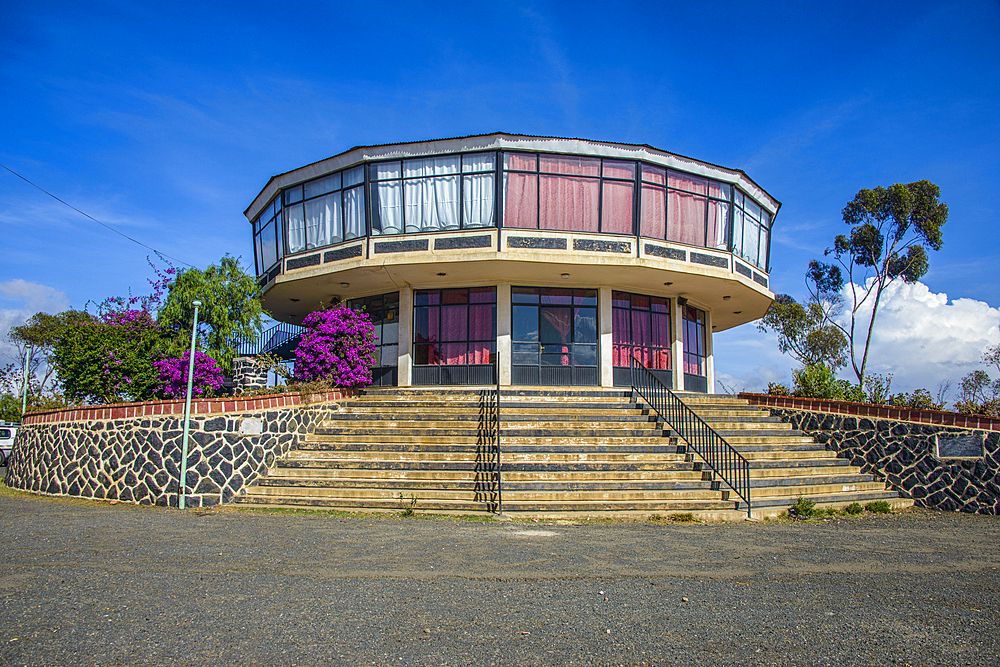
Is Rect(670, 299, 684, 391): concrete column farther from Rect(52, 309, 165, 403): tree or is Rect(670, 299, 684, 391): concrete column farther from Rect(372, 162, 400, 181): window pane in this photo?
Rect(52, 309, 165, 403): tree

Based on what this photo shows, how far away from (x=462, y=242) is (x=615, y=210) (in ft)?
14.1

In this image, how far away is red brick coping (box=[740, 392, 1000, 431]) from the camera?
1271 centimetres

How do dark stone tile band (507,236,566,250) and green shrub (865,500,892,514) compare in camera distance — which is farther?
dark stone tile band (507,236,566,250)

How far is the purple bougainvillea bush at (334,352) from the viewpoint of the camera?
16.6 metres

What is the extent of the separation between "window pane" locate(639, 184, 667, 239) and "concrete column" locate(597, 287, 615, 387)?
2246 millimetres

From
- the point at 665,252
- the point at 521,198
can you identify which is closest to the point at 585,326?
the point at 665,252

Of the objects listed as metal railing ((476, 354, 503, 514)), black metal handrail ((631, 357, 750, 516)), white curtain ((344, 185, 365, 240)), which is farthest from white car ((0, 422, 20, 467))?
black metal handrail ((631, 357, 750, 516))

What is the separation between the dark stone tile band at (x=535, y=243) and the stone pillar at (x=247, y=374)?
24.7ft

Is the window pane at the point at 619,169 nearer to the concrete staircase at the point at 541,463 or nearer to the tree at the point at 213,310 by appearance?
the concrete staircase at the point at 541,463

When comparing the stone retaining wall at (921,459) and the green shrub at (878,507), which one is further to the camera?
the stone retaining wall at (921,459)

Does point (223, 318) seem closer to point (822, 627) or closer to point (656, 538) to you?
point (656, 538)

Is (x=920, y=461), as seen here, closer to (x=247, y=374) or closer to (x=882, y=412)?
(x=882, y=412)

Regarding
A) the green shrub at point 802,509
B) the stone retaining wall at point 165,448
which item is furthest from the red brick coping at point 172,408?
the green shrub at point 802,509

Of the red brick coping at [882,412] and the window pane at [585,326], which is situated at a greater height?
the window pane at [585,326]
